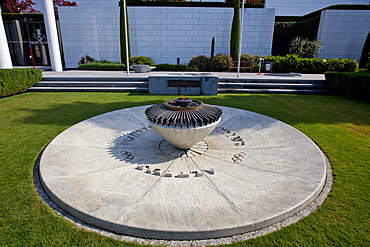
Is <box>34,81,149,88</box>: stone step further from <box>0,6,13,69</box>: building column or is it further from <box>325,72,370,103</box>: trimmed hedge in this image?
<box>325,72,370,103</box>: trimmed hedge

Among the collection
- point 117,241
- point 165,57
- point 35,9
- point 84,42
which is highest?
point 35,9

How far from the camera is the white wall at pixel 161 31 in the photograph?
81.1 feet

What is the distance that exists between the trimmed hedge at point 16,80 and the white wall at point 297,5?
104 ft

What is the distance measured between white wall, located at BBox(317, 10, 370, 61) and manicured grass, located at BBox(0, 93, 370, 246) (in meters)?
18.6

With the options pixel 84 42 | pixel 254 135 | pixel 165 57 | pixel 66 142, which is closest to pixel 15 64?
pixel 84 42

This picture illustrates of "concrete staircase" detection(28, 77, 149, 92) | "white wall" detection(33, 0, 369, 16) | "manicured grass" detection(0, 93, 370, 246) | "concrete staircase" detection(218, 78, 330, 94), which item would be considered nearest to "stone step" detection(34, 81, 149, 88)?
"concrete staircase" detection(28, 77, 149, 92)

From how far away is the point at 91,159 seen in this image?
447cm

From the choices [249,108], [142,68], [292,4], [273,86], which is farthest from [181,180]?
[292,4]

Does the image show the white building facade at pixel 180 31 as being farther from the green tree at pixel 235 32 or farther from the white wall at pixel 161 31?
the green tree at pixel 235 32

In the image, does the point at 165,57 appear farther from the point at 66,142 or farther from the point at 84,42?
the point at 66,142

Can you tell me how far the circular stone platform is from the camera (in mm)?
2803

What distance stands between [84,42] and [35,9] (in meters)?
14.7

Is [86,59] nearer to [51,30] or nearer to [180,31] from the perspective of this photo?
[51,30]

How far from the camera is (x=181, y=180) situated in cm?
375
